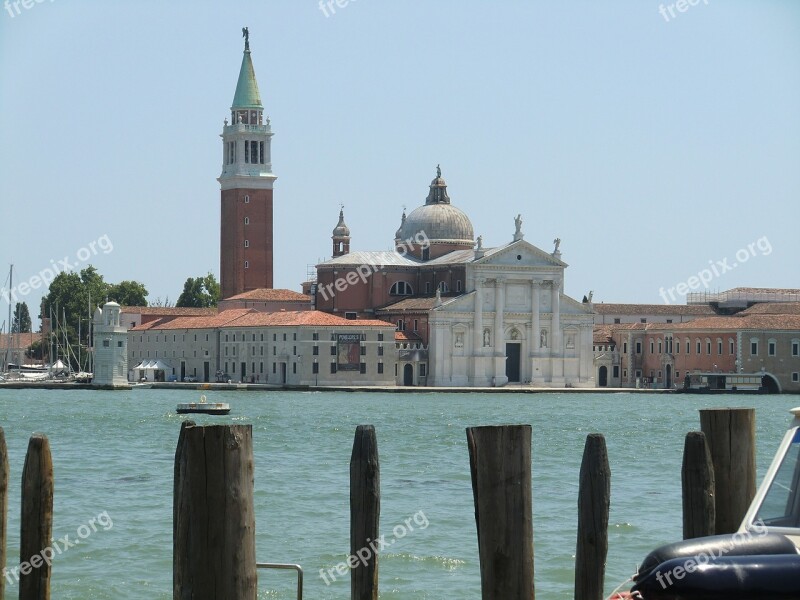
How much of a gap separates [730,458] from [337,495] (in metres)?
12.0

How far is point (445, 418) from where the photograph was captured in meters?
46.6

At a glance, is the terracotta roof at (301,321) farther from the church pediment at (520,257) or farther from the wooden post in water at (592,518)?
the wooden post in water at (592,518)

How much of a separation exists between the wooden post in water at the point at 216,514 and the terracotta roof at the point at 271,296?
73.3 m

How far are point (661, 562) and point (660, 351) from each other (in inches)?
2934

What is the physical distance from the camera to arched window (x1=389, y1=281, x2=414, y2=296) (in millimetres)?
81438

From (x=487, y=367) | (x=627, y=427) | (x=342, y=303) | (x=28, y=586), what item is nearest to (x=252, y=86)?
(x=342, y=303)

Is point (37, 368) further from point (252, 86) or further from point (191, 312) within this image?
point (252, 86)

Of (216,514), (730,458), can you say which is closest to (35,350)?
(730,458)

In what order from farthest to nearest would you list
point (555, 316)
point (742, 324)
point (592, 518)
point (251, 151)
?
point (251, 151) < point (555, 316) < point (742, 324) < point (592, 518)

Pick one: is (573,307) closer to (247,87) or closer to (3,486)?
(247,87)

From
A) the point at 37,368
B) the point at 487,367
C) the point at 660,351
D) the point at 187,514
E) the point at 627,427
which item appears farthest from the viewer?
the point at 37,368

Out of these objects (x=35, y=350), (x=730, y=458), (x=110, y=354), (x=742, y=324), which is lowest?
(x=730, y=458)

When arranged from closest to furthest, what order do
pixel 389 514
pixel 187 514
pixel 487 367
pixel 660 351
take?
pixel 187 514 → pixel 389 514 → pixel 487 367 → pixel 660 351

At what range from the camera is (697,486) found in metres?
9.33
